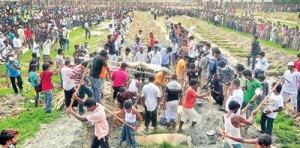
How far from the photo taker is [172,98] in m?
8.88

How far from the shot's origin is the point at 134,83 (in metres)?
8.88

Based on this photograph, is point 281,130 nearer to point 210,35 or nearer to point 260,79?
point 260,79

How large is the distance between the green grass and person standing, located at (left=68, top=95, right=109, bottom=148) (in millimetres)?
5082

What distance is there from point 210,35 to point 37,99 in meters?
22.1

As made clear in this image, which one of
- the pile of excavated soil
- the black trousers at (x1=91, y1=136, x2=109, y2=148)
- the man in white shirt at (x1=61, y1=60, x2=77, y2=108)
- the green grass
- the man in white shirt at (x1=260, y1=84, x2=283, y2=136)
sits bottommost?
the green grass

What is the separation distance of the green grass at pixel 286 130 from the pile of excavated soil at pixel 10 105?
822 centimetres

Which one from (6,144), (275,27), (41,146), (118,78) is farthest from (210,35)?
(6,144)

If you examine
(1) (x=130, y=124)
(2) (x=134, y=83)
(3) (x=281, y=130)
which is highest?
(2) (x=134, y=83)

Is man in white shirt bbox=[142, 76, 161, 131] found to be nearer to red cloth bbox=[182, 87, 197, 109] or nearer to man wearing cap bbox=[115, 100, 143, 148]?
red cloth bbox=[182, 87, 197, 109]

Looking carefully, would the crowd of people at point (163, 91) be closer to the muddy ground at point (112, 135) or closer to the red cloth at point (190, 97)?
the red cloth at point (190, 97)

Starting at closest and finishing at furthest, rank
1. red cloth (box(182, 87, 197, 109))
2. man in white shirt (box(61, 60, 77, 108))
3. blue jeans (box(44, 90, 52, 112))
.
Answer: red cloth (box(182, 87, 197, 109))
man in white shirt (box(61, 60, 77, 108))
blue jeans (box(44, 90, 52, 112))

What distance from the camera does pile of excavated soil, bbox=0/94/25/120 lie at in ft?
34.8

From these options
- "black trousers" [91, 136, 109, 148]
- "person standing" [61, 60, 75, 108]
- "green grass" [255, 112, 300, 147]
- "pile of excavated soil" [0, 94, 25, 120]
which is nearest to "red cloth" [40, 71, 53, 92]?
"person standing" [61, 60, 75, 108]

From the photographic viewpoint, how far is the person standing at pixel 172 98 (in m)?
8.71
